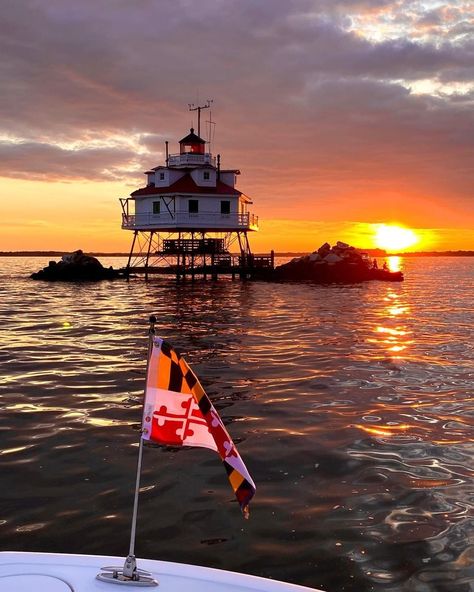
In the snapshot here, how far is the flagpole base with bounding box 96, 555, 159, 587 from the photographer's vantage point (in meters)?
3.57

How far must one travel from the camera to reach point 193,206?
48.9 m

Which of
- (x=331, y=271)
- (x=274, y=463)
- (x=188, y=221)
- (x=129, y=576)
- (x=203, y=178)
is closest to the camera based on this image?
(x=129, y=576)

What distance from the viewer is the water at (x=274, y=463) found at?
5.70 meters

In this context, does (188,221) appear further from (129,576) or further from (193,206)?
(129,576)

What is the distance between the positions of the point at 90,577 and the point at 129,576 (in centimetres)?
26

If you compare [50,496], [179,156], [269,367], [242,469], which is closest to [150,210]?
[179,156]

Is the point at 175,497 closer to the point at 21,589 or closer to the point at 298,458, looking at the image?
the point at 298,458

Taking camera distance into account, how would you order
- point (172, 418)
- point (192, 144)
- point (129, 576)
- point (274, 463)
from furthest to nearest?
point (192, 144)
point (274, 463)
point (172, 418)
point (129, 576)

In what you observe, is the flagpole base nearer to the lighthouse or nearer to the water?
the water

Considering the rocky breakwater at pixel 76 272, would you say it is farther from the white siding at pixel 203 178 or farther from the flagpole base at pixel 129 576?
the flagpole base at pixel 129 576

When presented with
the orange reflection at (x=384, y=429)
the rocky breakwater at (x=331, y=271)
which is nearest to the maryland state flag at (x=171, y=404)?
the orange reflection at (x=384, y=429)

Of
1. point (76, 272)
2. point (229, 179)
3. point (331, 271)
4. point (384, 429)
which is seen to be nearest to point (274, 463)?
point (384, 429)

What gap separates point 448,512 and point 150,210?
150 feet

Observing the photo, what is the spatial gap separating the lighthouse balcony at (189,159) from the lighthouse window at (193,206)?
Answer: 433 centimetres
